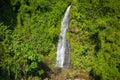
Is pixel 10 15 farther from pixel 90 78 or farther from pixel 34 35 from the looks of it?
pixel 90 78

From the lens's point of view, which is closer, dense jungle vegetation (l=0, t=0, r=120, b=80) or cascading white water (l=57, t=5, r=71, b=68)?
dense jungle vegetation (l=0, t=0, r=120, b=80)

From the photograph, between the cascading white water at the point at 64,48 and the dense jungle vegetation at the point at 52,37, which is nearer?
the dense jungle vegetation at the point at 52,37

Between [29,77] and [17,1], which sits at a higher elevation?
[17,1]

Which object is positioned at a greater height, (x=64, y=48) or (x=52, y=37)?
(x=52, y=37)

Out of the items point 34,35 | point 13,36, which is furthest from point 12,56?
point 34,35
